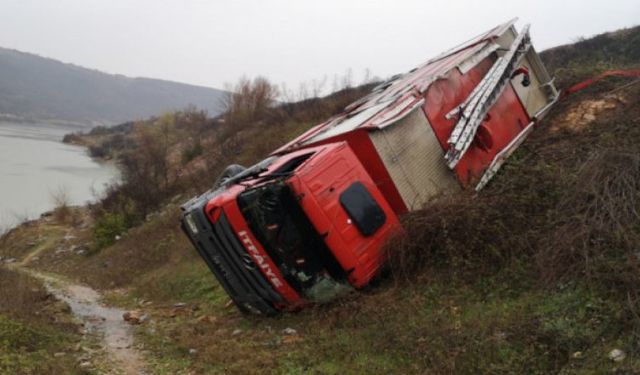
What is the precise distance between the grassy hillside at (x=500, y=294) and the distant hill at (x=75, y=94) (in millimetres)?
101656

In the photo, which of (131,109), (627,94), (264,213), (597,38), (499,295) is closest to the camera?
(499,295)

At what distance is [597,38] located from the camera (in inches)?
628

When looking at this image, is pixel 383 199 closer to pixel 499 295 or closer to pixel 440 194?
pixel 440 194

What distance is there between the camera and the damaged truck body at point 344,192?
5.48 m

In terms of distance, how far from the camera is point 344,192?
222 inches

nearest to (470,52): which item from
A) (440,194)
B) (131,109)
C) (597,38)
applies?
(440,194)

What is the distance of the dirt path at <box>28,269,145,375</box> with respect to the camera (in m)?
5.59

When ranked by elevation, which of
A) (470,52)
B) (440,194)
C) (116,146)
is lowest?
(440,194)

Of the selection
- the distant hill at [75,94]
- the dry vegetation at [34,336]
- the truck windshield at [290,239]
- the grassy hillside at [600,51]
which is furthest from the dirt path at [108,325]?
the distant hill at [75,94]

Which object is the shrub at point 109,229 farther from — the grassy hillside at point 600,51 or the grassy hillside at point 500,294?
the grassy hillside at point 600,51

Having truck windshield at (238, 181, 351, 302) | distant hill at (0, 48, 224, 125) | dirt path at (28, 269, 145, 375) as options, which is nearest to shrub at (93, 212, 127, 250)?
dirt path at (28, 269, 145, 375)

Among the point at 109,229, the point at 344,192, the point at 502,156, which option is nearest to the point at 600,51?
the point at 502,156

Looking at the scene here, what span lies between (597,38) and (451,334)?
591 inches

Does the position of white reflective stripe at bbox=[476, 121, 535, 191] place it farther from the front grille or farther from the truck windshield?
the front grille
